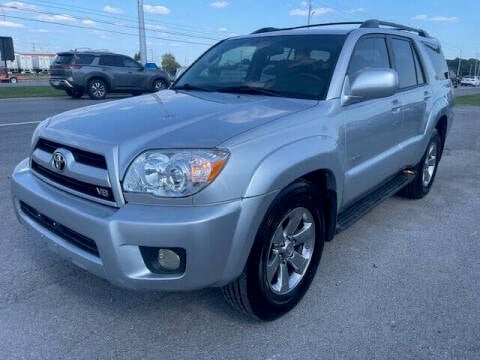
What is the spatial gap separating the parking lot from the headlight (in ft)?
3.01

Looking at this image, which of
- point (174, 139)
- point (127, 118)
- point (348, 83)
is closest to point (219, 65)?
point (348, 83)

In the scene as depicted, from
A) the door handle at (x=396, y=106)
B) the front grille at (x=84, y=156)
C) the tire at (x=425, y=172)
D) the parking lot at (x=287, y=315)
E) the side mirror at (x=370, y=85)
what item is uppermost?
the side mirror at (x=370, y=85)

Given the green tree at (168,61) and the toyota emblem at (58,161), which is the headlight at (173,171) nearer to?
the toyota emblem at (58,161)

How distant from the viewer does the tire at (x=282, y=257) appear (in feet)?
7.73

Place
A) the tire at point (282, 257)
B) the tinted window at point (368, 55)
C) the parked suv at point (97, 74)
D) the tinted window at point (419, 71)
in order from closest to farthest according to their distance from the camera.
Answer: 1. the tire at point (282, 257)
2. the tinted window at point (368, 55)
3. the tinted window at point (419, 71)
4. the parked suv at point (97, 74)

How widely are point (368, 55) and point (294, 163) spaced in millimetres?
1663

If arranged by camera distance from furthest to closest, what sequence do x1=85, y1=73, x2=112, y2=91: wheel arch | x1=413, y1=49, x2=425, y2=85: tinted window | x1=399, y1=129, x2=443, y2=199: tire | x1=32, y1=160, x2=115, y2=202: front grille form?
x1=85, y1=73, x2=112, y2=91: wheel arch < x1=399, y1=129, x2=443, y2=199: tire < x1=413, y1=49, x2=425, y2=85: tinted window < x1=32, y1=160, x2=115, y2=202: front grille

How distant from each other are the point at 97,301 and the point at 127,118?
119 centimetres

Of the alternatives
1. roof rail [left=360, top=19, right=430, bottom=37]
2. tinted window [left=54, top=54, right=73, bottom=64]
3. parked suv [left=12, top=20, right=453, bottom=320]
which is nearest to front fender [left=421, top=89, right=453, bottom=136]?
roof rail [left=360, top=19, right=430, bottom=37]

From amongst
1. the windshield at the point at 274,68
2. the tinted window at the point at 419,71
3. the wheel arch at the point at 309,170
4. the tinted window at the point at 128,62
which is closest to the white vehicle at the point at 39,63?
the tinted window at the point at 128,62

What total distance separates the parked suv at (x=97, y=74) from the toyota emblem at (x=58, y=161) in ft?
47.4

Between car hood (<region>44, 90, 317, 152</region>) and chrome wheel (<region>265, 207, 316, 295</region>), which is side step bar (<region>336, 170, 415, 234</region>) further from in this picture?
car hood (<region>44, 90, 317, 152</region>)

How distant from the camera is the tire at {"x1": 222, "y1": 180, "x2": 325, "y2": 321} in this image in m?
2.36

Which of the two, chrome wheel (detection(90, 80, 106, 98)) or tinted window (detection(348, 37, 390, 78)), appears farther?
chrome wheel (detection(90, 80, 106, 98))
